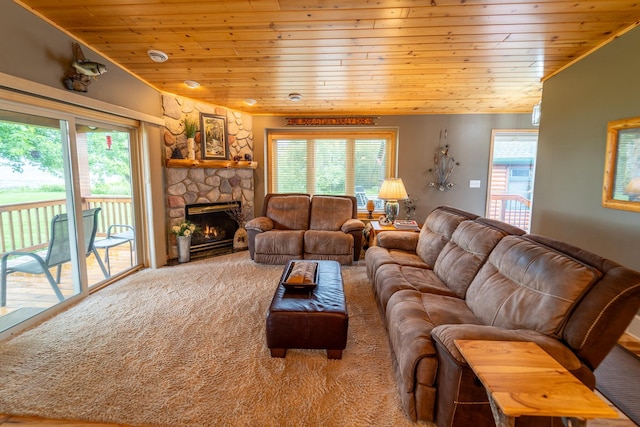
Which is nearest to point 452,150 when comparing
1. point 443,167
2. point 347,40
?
point 443,167

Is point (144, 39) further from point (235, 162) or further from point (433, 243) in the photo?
point (433, 243)

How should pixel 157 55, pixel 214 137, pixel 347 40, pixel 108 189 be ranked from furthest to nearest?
pixel 214 137 < pixel 108 189 < pixel 157 55 < pixel 347 40

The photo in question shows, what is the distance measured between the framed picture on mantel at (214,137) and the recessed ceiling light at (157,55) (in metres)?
1.44

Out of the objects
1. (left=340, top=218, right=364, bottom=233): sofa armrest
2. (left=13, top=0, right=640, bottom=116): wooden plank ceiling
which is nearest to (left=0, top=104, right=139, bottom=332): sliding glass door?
(left=13, top=0, right=640, bottom=116): wooden plank ceiling

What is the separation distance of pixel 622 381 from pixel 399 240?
1981 mm

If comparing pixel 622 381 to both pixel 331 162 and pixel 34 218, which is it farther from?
pixel 34 218

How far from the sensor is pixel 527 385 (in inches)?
39.8

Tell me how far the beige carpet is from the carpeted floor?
1288 mm

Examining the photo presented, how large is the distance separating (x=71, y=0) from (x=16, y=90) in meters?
0.83

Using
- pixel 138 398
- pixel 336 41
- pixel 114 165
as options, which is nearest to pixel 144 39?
pixel 114 165

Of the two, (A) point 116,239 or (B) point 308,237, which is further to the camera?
(B) point 308,237

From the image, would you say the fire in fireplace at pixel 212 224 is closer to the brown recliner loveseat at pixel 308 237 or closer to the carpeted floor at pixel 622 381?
the brown recliner loveseat at pixel 308 237

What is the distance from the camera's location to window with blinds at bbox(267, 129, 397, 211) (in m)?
5.48

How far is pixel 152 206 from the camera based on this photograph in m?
4.01
